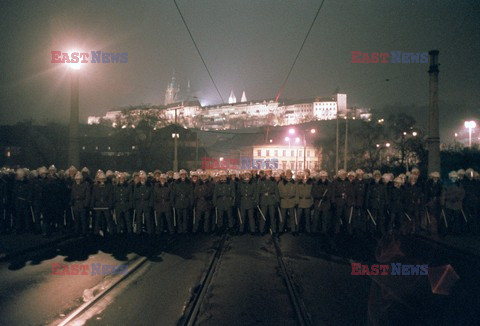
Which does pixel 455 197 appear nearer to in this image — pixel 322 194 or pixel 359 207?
pixel 359 207

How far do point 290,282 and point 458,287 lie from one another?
289 cm

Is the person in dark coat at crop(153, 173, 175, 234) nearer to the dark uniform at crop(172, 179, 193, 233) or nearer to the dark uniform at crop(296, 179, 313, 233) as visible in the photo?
the dark uniform at crop(172, 179, 193, 233)

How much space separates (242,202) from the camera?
12.6 m

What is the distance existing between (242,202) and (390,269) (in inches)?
223

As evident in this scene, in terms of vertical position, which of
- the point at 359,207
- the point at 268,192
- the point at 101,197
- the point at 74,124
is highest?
the point at 74,124

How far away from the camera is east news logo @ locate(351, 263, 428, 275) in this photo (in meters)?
7.56

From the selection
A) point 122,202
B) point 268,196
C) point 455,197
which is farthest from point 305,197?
point 122,202

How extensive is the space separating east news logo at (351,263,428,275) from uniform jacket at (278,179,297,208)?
14.9 ft

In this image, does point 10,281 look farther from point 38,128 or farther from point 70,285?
point 38,128

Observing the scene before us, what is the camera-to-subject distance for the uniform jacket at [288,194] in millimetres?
12617

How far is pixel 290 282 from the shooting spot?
6836 millimetres

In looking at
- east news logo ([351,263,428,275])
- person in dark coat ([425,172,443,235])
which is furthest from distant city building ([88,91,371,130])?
east news logo ([351,263,428,275])

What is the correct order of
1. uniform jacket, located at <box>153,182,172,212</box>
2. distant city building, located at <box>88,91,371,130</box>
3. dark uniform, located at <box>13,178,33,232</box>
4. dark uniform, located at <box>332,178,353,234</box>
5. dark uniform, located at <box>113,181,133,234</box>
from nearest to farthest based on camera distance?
dark uniform, located at <box>113,181,133,234</box>
dark uniform, located at <box>13,178,33,232</box>
uniform jacket, located at <box>153,182,172,212</box>
dark uniform, located at <box>332,178,353,234</box>
distant city building, located at <box>88,91,371,130</box>

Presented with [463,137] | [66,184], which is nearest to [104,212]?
[66,184]
